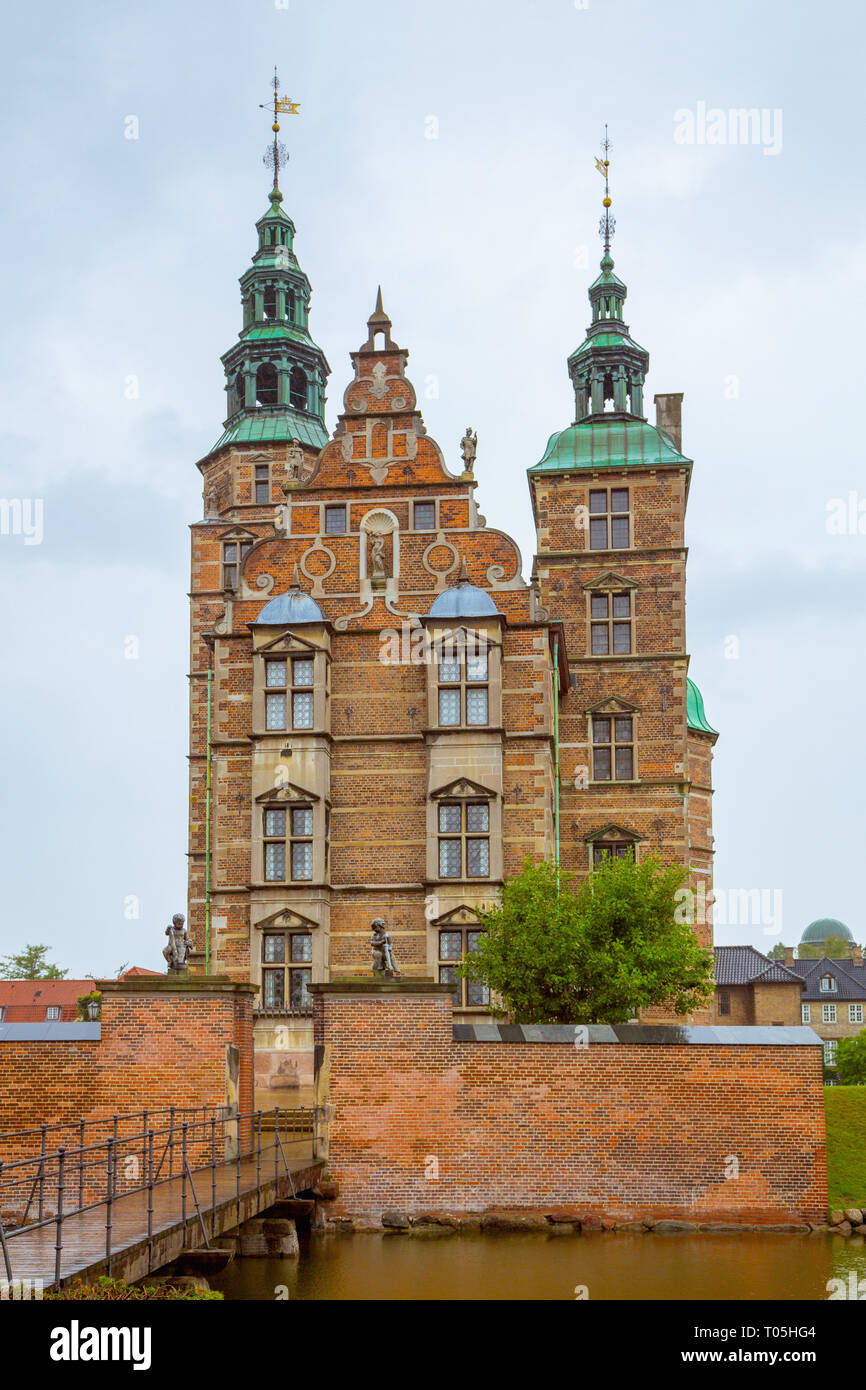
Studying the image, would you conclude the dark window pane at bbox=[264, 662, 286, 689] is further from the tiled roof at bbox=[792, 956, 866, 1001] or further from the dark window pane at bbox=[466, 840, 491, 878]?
the tiled roof at bbox=[792, 956, 866, 1001]

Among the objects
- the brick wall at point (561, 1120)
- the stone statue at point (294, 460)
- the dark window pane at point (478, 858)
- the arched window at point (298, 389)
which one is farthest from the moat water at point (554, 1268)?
the arched window at point (298, 389)

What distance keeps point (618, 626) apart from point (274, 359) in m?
19.7

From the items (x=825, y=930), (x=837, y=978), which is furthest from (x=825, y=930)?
(x=837, y=978)

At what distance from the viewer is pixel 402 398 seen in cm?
3519

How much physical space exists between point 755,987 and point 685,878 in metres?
45.3

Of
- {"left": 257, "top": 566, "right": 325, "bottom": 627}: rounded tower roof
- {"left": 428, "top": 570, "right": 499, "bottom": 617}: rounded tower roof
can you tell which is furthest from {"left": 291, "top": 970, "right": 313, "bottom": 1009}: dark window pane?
{"left": 428, "top": 570, "right": 499, "bottom": 617}: rounded tower roof

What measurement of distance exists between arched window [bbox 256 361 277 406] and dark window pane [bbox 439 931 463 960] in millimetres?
25808

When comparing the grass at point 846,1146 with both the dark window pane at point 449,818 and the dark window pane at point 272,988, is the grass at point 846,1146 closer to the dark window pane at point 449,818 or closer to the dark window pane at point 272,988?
the dark window pane at point 449,818

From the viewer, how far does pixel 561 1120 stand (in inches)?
925

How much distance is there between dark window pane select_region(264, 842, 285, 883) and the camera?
108ft

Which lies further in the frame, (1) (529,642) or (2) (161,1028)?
(1) (529,642)

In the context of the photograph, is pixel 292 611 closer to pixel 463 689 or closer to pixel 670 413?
pixel 463 689
